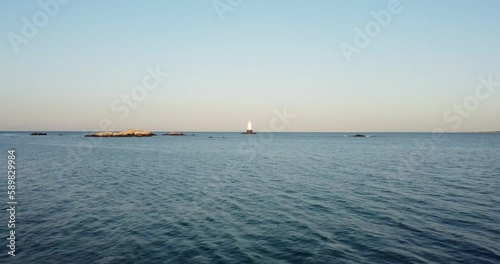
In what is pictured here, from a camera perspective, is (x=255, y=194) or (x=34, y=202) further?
(x=255, y=194)

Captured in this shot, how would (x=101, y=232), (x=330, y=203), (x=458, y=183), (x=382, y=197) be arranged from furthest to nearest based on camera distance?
(x=458, y=183) → (x=382, y=197) → (x=330, y=203) → (x=101, y=232)

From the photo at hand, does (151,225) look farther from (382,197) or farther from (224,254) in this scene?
(382,197)

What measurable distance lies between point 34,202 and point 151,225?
1258cm

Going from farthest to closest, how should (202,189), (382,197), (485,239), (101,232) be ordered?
(202,189) → (382,197) → (101,232) → (485,239)

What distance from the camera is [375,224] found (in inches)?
742

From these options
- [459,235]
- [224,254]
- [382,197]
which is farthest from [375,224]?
[224,254]

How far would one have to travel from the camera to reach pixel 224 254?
570 inches

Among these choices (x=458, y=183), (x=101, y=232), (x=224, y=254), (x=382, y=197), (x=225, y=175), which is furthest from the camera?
(x=225, y=175)

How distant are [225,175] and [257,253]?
25882 mm

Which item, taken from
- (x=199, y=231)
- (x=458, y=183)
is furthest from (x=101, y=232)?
(x=458, y=183)

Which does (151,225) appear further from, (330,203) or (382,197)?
(382,197)

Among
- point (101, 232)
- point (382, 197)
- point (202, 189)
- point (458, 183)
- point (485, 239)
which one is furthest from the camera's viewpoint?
point (458, 183)

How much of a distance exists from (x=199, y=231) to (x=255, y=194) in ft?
35.6

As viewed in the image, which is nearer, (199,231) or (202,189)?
(199,231)
